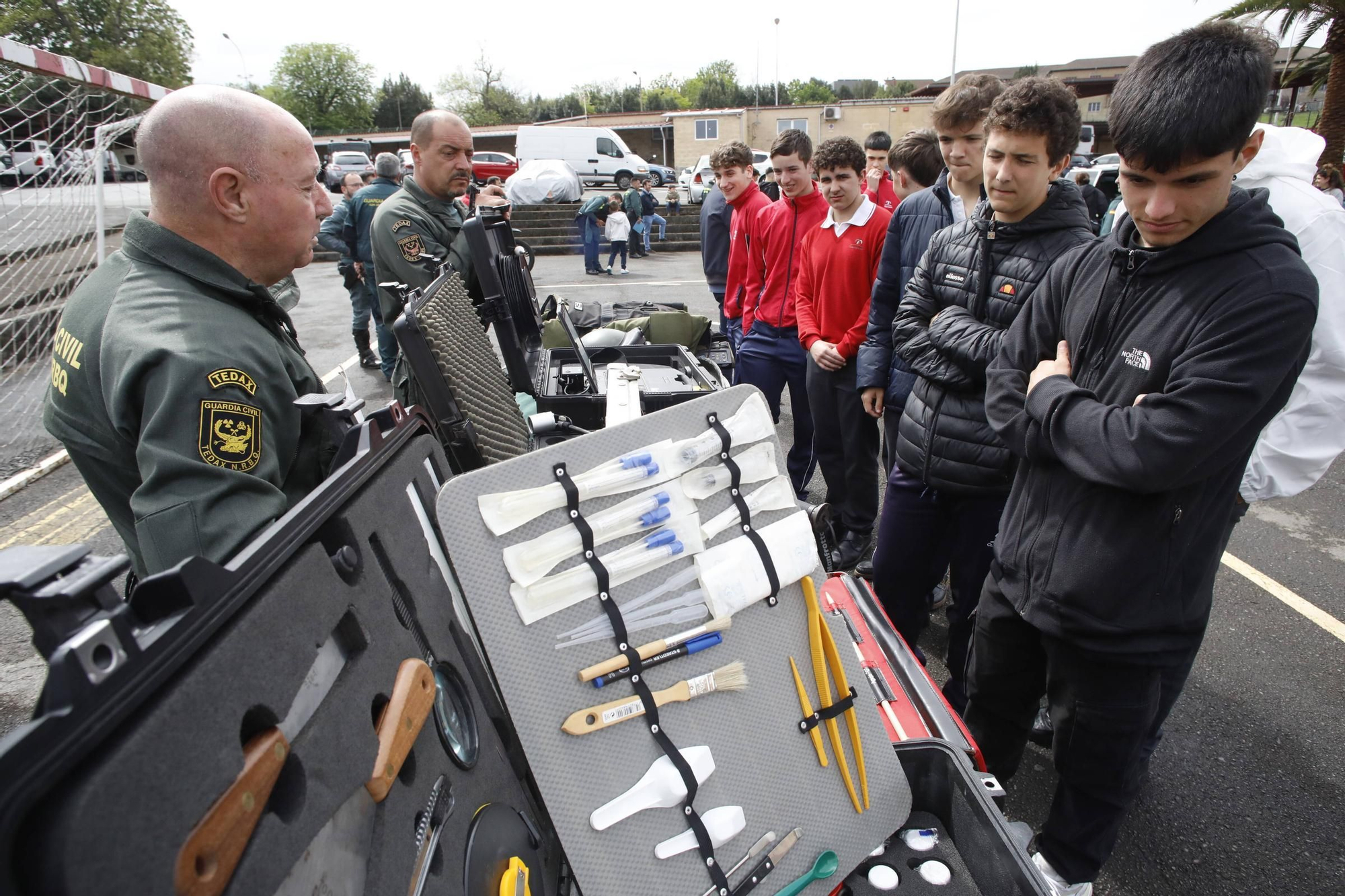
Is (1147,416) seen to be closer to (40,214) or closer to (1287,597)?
(1287,597)

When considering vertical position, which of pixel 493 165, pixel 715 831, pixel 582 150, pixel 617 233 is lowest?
pixel 617 233

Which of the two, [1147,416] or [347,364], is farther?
[347,364]

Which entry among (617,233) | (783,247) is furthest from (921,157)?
(617,233)

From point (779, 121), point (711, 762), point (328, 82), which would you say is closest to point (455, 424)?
point (711, 762)

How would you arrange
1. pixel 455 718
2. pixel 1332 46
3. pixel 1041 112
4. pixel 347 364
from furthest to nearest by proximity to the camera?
1. pixel 1332 46
2. pixel 347 364
3. pixel 1041 112
4. pixel 455 718

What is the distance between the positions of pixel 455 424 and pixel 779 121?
4548 centimetres

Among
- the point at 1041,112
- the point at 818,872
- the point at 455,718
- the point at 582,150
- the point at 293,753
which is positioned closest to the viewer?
the point at 293,753

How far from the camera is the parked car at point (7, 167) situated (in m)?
4.52

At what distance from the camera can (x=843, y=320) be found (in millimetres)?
3236

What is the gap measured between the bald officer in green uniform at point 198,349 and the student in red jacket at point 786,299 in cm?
261

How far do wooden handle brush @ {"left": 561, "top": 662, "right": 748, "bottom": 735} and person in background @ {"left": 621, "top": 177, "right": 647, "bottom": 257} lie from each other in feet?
43.2

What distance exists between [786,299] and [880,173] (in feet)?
7.11

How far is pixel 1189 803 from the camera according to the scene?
2115 mm

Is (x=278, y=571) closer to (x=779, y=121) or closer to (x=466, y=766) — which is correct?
(x=466, y=766)
